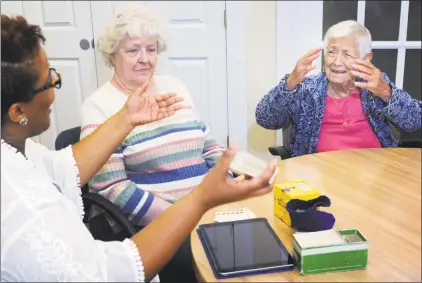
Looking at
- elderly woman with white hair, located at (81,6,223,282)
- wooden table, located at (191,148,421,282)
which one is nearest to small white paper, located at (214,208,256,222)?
wooden table, located at (191,148,421,282)

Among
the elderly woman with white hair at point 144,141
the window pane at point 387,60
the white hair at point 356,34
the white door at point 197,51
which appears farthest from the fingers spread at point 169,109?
the window pane at point 387,60

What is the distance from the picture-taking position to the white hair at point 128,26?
74.5 inches

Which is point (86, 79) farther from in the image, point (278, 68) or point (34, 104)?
point (34, 104)

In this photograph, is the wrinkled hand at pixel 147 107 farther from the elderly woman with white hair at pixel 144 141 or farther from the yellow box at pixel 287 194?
the yellow box at pixel 287 194

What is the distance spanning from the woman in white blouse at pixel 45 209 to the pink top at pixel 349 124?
1.15 meters

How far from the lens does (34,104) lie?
115 centimetres

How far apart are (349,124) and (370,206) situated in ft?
2.64

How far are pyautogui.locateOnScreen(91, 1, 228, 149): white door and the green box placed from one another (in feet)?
6.02

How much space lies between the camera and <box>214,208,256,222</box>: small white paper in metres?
1.33

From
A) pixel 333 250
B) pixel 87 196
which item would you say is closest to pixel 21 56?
pixel 87 196

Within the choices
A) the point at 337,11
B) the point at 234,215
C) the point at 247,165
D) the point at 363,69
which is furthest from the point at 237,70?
the point at 247,165

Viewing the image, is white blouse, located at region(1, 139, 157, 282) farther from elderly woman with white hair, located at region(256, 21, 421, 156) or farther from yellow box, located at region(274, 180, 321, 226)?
elderly woman with white hair, located at region(256, 21, 421, 156)

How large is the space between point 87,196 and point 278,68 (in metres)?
1.48

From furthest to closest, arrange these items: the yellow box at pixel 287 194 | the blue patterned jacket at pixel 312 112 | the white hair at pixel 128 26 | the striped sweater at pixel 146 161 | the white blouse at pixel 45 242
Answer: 1. the blue patterned jacket at pixel 312 112
2. the white hair at pixel 128 26
3. the striped sweater at pixel 146 161
4. the yellow box at pixel 287 194
5. the white blouse at pixel 45 242
